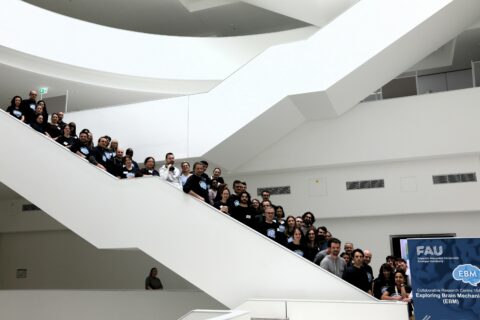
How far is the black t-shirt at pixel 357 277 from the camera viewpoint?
21.2 ft

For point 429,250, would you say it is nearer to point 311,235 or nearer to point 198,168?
point 311,235

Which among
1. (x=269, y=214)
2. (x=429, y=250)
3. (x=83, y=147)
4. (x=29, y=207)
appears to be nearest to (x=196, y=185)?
(x=269, y=214)

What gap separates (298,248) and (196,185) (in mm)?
2035

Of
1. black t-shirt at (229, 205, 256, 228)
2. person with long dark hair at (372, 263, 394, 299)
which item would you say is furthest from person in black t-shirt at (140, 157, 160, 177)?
person with long dark hair at (372, 263, 394, 299)

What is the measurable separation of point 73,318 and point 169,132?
5.00 m

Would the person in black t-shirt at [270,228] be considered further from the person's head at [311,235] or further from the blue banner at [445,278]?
the blue banner at [445,278]

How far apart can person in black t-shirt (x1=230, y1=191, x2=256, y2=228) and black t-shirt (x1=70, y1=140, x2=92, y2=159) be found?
3.28 m

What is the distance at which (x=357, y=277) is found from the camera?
648 cm

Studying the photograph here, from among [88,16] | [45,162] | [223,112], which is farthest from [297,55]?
[88,16]

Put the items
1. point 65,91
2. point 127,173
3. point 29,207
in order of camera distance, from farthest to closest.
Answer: point 29,207, point 65,91, point 127,173

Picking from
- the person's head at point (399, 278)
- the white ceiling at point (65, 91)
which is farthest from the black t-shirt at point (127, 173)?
the white ceiling at point (65, 91)

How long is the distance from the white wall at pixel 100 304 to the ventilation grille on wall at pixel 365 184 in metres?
4.87

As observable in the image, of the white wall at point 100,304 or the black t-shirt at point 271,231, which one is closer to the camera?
the black t-shirt at point 271,231

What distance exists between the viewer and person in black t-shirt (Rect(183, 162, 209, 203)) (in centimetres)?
742
